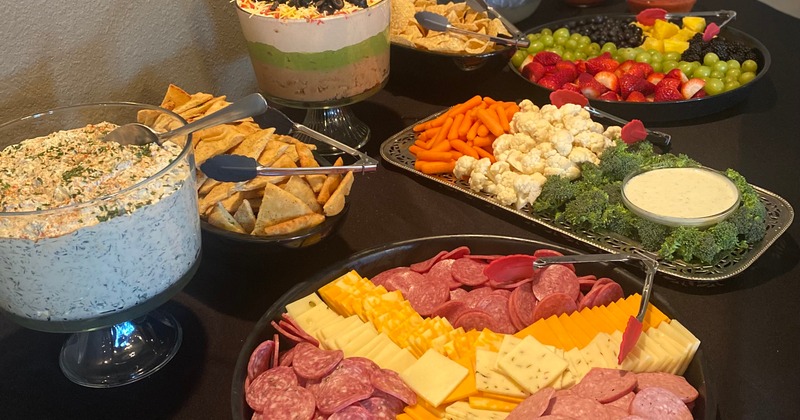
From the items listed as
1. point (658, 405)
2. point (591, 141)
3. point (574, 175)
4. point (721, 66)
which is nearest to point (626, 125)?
point (591, 141)

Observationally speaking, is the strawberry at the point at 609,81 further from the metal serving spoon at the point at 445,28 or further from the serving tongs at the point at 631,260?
the serving tongs at the point at 631,260

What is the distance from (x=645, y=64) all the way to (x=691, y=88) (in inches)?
7.9

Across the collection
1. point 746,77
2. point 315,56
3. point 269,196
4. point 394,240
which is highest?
point 315,56

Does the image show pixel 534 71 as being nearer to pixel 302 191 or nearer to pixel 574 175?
pixel 574 175

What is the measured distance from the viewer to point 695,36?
2.26m

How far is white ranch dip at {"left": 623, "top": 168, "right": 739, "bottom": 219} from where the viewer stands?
4.57ft

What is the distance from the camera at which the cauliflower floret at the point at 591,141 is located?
5.32 ft

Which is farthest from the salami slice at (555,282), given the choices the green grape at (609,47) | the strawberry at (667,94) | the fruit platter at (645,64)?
the green grape at (609,47)

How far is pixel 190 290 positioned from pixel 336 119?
2.18 ft

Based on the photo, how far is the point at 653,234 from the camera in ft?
4.45

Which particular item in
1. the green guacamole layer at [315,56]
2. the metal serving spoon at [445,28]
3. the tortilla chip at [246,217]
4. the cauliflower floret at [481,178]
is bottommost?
the cauliflower floret at [481,178]

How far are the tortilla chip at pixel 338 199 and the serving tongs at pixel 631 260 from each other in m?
0.38

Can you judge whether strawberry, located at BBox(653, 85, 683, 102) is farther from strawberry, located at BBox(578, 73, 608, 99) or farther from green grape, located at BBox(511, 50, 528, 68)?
green grape, located at BBox(511, 50, 528, 68)

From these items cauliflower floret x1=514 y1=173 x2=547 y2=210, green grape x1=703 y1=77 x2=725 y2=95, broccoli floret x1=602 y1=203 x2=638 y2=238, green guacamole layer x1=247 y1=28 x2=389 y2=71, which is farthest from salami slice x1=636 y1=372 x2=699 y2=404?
green grape x1=703 y1=77 x2=725 y2=95
